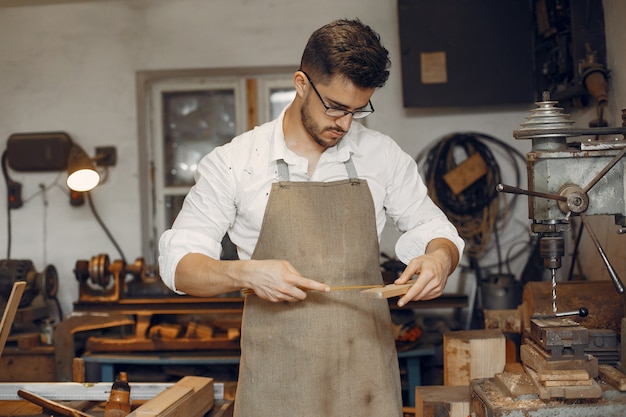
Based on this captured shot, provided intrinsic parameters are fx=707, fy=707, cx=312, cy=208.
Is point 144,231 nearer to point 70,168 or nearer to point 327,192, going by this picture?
point 70,168

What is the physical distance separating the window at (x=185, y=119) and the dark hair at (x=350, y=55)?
9.83ft

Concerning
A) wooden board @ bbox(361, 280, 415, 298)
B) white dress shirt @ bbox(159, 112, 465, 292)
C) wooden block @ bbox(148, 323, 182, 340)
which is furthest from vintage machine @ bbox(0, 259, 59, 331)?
wooden board @ bbox(361, 280, 415, 298)

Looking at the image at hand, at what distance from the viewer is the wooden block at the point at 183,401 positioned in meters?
2.16

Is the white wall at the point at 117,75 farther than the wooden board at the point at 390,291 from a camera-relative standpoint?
Yes

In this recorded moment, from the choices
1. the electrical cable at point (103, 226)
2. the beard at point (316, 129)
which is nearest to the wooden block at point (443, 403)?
the beard at point (316, 129)

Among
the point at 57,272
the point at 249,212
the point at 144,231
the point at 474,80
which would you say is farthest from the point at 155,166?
the point at 249,212

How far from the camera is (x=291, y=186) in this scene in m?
2.31

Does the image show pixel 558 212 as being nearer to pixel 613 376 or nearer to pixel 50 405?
pixel 613 376

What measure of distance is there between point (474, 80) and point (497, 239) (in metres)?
1.11

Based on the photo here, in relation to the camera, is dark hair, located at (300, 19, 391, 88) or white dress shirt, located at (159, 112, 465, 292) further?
white dress shirt, located at (159, 112, 465, 292)

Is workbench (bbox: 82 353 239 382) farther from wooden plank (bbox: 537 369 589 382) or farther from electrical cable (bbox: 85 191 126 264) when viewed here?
wooden plank (bbox: 537 369 589 382)

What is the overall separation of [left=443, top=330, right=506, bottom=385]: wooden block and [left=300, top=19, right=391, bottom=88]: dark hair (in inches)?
38.0

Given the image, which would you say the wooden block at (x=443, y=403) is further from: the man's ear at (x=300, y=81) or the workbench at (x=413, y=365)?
the workbench at (x=413, y=365)

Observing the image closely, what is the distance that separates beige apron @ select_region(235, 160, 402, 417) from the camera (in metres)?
2.26
